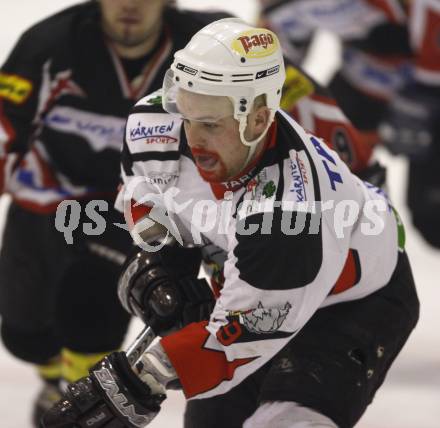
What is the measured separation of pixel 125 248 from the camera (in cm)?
384

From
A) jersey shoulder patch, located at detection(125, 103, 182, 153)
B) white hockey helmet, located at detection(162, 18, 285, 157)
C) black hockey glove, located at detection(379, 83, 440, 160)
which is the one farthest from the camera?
black hockey glove, located at detection(379, 83, 440, 160)

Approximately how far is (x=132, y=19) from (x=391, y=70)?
2.11 meters

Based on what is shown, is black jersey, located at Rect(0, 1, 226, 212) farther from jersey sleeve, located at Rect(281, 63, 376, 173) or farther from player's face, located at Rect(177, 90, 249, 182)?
player's face, located at Rect(177, 90, 249, 182)

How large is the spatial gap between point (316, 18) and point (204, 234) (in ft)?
8.52

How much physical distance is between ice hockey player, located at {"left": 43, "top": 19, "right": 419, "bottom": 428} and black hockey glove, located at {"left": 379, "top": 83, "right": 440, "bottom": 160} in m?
2.22

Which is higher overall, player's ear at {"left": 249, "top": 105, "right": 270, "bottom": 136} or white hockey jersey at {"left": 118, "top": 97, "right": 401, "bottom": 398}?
player's ear at {"left": 249, "top": 105, "right": 270, "bottom": 136}

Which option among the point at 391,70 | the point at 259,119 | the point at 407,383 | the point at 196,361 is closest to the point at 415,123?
the point at 391,70

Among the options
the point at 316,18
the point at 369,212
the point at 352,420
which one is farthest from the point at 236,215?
the point at 316,18

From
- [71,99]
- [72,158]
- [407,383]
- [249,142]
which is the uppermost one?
[249,142]

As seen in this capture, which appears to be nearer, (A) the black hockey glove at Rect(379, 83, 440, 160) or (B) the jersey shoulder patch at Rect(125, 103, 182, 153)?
(B) the jersey shoulder patch at Rect(125, 103, 182, 153)

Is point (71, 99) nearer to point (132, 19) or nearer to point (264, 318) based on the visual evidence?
point (132, 19)

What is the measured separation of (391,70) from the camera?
5.61 meters

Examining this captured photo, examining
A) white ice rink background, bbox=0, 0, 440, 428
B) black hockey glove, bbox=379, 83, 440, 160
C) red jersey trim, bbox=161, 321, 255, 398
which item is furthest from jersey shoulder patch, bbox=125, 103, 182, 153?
black hockey glove, bbox=379, 83, 440, 160

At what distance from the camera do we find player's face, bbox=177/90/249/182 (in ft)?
9.00
